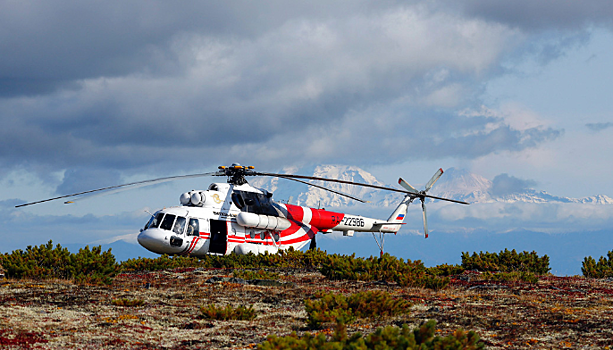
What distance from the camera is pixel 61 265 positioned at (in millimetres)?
15914

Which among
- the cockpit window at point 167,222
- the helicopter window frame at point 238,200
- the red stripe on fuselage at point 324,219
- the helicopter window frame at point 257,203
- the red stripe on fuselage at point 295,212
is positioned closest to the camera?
the cockpit window at point 167,222

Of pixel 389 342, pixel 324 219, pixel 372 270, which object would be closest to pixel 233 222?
pixel 324 219

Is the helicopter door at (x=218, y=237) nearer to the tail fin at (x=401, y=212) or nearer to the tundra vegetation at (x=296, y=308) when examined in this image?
the tundra vegetation at (x=296, y=308)

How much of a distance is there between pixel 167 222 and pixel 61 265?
7.70m

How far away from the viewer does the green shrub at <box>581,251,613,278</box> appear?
2076 cm

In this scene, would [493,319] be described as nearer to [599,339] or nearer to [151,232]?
[599,339]

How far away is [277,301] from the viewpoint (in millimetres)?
12336

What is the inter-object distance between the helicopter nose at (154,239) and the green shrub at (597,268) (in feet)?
59.9

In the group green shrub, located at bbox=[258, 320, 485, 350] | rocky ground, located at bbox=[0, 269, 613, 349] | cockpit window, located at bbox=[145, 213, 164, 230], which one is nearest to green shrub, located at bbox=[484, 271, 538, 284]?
rocky ground, located at bbox=[0, 269, 613, 349]

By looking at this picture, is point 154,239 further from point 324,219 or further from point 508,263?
point 508,263

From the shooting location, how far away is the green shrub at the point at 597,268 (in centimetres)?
2076

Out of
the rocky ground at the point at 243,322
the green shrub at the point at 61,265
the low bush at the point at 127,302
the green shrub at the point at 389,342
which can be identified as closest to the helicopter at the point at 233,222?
the green shrub at the point at 61,265

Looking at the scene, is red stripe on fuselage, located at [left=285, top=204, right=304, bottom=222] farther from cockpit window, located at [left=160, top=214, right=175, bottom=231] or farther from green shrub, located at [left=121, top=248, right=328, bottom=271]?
cockpit window, located at [left=160, top=214, right=175, bottom=231]

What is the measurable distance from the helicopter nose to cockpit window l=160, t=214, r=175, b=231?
284 mm
